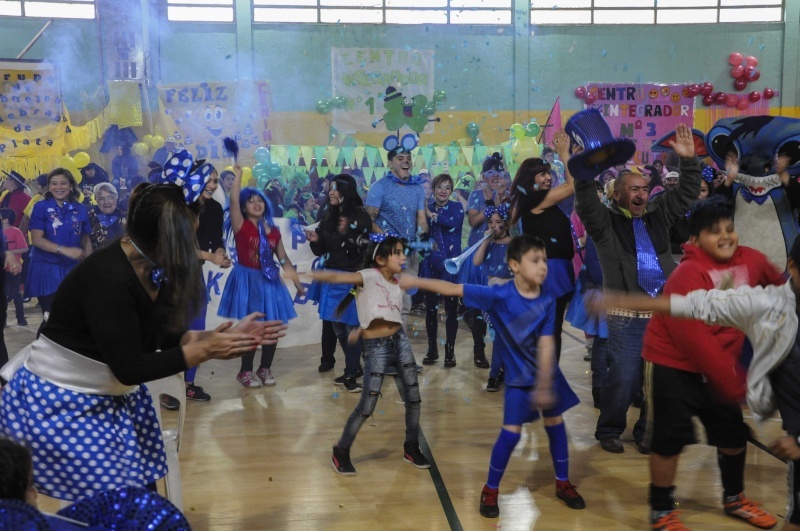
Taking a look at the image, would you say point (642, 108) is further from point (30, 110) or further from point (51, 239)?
point (51, 239)

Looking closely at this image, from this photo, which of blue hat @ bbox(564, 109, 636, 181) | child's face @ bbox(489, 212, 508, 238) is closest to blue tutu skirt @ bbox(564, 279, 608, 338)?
child's face @ bbox(489, 212, 508, 238)

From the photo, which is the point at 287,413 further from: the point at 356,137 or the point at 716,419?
the point at 356,137

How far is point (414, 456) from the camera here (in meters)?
4.00

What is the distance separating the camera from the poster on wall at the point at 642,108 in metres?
12.7

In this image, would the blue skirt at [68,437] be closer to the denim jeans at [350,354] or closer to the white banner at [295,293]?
the denim jeans at [350,354]

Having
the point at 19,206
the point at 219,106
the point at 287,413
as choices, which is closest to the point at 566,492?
the point at 287,413

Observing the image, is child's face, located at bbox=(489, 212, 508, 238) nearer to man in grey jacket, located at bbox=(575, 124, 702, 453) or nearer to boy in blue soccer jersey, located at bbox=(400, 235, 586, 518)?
man in grey jacket, located at bbox=(575, 124, 702, 453)

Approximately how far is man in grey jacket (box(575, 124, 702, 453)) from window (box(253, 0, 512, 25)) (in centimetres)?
1233

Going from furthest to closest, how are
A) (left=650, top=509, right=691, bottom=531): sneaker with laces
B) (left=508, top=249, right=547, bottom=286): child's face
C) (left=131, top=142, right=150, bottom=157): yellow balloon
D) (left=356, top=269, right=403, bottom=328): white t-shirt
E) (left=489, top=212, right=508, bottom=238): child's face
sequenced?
(left=131, top=142, right=150, bottom=157): yellow balloon → (left=489, top=212, right=508, bottom=238): child's face → (left=356, top=269, right=403, bottom=328): white t-shirt → (left=508, top=249, right=547, bottom=286): child's face → (left=650, top=509, right=691, bottom=531): sneaker with laces

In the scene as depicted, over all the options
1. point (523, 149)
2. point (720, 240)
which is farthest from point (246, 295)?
point (523, 149)

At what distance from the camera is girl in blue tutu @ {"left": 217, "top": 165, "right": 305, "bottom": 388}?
5535 millimetres

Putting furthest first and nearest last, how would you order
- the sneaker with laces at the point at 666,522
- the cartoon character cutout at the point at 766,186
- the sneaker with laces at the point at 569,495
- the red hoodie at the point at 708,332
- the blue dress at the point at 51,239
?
the blue dress at the point at 51,239, the cartoon character cutout at the point at 766,186, the sneaker with laces at the point at 569,495, the sneaker with laces at the point at 666,522, the red hoodie at the point at 708,332

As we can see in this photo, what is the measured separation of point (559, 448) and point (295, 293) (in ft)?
13.4

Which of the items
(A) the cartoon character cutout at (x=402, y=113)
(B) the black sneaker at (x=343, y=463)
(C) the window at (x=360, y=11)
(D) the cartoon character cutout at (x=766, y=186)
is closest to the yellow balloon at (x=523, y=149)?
(A) the cartoon character cutout at (x=402, y=113)
